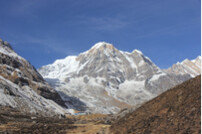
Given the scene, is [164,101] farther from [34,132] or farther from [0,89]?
[0,89]

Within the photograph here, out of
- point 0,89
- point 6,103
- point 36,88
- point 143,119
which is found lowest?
point 143,119

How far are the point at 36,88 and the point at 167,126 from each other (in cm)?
14501

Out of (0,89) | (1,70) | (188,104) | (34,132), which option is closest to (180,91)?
(188,104)

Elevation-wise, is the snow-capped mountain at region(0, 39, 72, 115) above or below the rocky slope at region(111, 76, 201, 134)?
above

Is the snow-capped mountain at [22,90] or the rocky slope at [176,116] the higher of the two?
the snow-capped mountain at [22,90]

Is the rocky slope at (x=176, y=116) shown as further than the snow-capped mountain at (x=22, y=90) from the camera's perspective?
No

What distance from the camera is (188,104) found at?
22375 mm

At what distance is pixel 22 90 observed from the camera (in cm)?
A: 12225

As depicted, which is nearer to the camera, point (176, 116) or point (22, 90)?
point (176, 116)

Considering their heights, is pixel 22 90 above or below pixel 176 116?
above

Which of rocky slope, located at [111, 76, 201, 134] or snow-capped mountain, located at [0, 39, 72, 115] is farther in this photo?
snow-capped mountain, located at [0, 39, 72, 115]

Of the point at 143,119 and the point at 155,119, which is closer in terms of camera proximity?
the point at 155,119

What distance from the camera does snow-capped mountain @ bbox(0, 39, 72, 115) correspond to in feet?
311

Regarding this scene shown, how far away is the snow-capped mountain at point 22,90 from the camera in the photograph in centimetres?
9486
